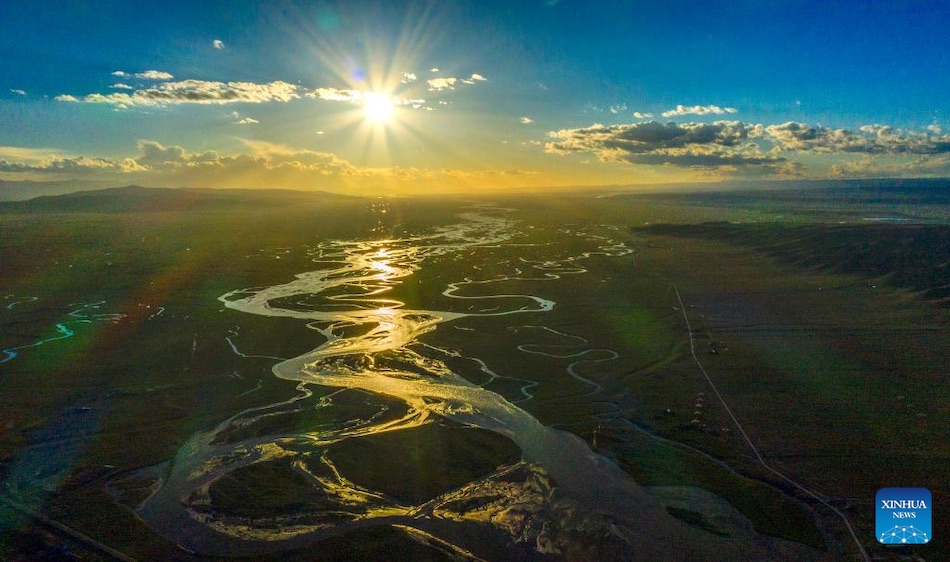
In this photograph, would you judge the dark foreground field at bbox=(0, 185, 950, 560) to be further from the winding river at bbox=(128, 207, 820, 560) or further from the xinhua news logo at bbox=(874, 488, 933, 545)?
the xinhua news logo at bbox=(874, 488, 933, 545)

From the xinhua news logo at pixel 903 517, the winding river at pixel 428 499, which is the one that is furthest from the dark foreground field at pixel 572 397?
the xinhua news logo at pixel 903 517

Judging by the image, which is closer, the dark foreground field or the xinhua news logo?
the xinhua news logo

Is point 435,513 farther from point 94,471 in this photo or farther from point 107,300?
point 107,300

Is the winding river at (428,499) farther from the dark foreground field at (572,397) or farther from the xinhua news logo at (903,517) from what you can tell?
the xinhua news logo at (903,517)

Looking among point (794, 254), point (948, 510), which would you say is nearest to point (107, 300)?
point (948, 510)

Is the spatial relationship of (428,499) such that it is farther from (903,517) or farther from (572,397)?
(903,517)

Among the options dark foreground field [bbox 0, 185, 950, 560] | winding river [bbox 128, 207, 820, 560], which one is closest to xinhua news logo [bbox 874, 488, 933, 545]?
dark foreground field [bbox 0, 185, 950, 560]
